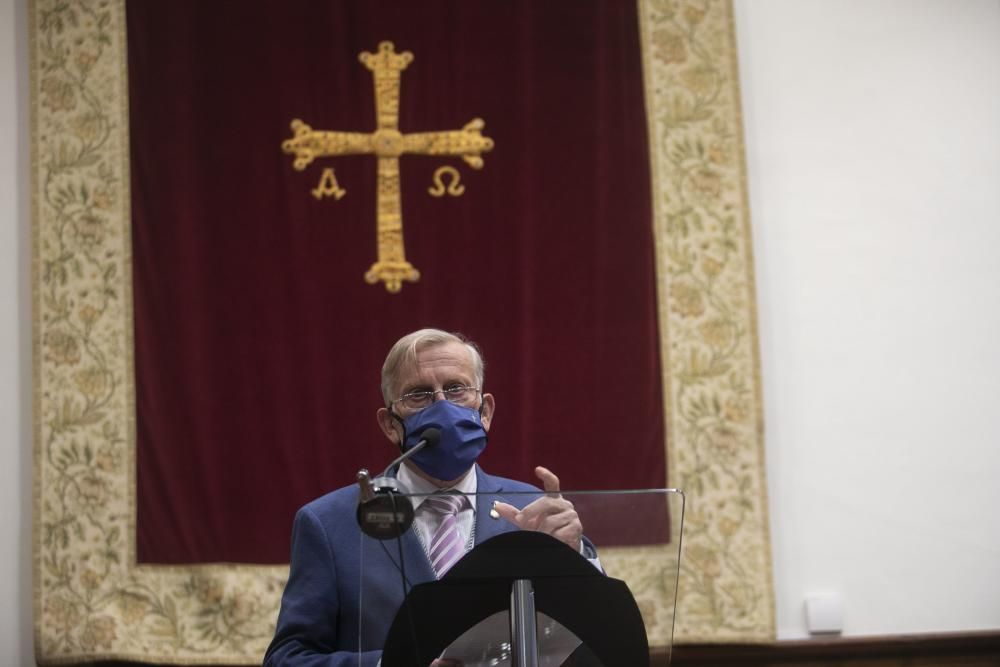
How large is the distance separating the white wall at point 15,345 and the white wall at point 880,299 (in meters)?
2.51

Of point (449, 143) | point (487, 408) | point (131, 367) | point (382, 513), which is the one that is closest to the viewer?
point (382, 513)

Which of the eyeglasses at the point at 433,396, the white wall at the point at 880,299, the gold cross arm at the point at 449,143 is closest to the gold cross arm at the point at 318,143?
the gold cross arm at the point at 449,143

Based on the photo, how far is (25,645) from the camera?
3.62 m

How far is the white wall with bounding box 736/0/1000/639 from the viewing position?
3740mm

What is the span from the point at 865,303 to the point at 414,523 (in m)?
2.82

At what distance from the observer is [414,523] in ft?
4.71

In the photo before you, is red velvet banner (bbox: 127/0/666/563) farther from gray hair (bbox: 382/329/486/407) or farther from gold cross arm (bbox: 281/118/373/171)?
gray hair (bbox: 382/329/486/407)

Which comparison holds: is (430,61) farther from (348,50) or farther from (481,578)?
(481,578)

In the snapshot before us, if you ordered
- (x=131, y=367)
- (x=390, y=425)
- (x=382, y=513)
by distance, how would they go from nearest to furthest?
(x=382, y=513), (x=390, y=425), (x=131, y=367)

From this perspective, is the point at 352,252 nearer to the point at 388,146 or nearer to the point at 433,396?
the point at 388,146

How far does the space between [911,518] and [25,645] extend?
2.97 metres

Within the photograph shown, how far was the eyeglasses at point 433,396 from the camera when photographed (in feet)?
6.69

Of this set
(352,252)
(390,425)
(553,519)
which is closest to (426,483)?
(390,425)

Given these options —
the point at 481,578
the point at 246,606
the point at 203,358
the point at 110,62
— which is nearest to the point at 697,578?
the point at 246,606
